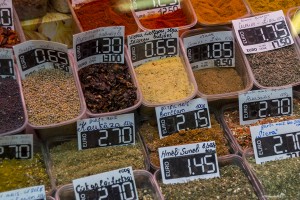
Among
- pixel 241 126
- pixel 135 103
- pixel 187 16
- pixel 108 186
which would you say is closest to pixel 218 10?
pixel 187 16

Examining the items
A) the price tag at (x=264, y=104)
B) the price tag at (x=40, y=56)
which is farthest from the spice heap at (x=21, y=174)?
the price tag at (x=264, y=104)

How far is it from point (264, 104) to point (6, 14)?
134 cm

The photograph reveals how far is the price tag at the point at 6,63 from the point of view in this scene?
2309 millimetres

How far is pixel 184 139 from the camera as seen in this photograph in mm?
2318

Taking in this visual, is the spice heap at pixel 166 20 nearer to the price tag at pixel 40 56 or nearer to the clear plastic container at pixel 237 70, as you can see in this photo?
the clear plastic container at pixel 237 70

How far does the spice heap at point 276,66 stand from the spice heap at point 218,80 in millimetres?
106

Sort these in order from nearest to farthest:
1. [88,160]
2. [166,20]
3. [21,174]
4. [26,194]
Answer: [26,194] → [21,174] → [88,160] → [166,20]

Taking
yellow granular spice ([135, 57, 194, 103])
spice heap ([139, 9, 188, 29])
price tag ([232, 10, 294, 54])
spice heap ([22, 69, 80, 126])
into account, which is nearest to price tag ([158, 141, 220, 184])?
yellow granular spice ([135, 57, 194, 103])

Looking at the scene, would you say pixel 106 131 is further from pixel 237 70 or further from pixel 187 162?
pixel 237 70

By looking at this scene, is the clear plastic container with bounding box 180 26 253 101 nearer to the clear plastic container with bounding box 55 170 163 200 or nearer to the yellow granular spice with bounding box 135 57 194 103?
the yellow granular spice with bounding box 135 57 194 103

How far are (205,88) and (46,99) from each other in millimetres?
766

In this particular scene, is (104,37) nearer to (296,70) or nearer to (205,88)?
(205,88)

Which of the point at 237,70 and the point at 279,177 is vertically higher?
the point at 237,70

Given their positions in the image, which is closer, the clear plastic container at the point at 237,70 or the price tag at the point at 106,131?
the price tag at the point at 106,131
